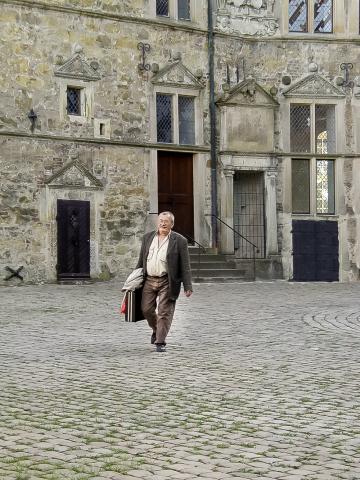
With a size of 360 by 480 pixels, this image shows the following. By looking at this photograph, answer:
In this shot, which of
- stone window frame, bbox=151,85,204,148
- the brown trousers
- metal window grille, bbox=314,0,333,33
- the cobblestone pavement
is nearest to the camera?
the cobblestone pavement

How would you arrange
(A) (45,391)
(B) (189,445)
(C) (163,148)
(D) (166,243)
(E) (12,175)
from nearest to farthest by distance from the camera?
1. (B) (189,445)
2. (A) (45,391)
3. (D) (166,243)
4. (E) (12,175)
5. (C) (163,148)

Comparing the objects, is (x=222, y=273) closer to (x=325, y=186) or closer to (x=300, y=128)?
(x=325, y=186)

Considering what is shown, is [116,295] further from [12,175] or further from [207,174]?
[207,174]

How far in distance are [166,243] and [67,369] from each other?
2.35m

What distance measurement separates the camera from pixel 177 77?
83.0 feet

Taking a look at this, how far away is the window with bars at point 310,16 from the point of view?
27094 millimetres

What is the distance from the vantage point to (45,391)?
8641 mm

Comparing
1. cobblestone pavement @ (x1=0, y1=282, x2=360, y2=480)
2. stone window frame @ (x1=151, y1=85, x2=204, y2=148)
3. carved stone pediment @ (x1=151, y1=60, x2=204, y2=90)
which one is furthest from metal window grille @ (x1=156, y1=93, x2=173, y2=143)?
cobblestone pavement @ (x1=0, y1=282, x2=360, y2=480)

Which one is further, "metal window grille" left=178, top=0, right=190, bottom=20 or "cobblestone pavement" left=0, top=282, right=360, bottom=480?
"metal window grille" left=178, top=0, right=190, bottom=20

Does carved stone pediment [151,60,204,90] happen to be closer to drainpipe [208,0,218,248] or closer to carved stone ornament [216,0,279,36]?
drainpipe [208,0,218,248]

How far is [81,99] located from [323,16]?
24.2 ft

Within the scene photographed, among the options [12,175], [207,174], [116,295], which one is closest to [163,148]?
[207,174]

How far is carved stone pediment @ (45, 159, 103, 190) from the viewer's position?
23141 millimetres

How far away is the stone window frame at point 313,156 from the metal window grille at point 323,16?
6.29 ft
